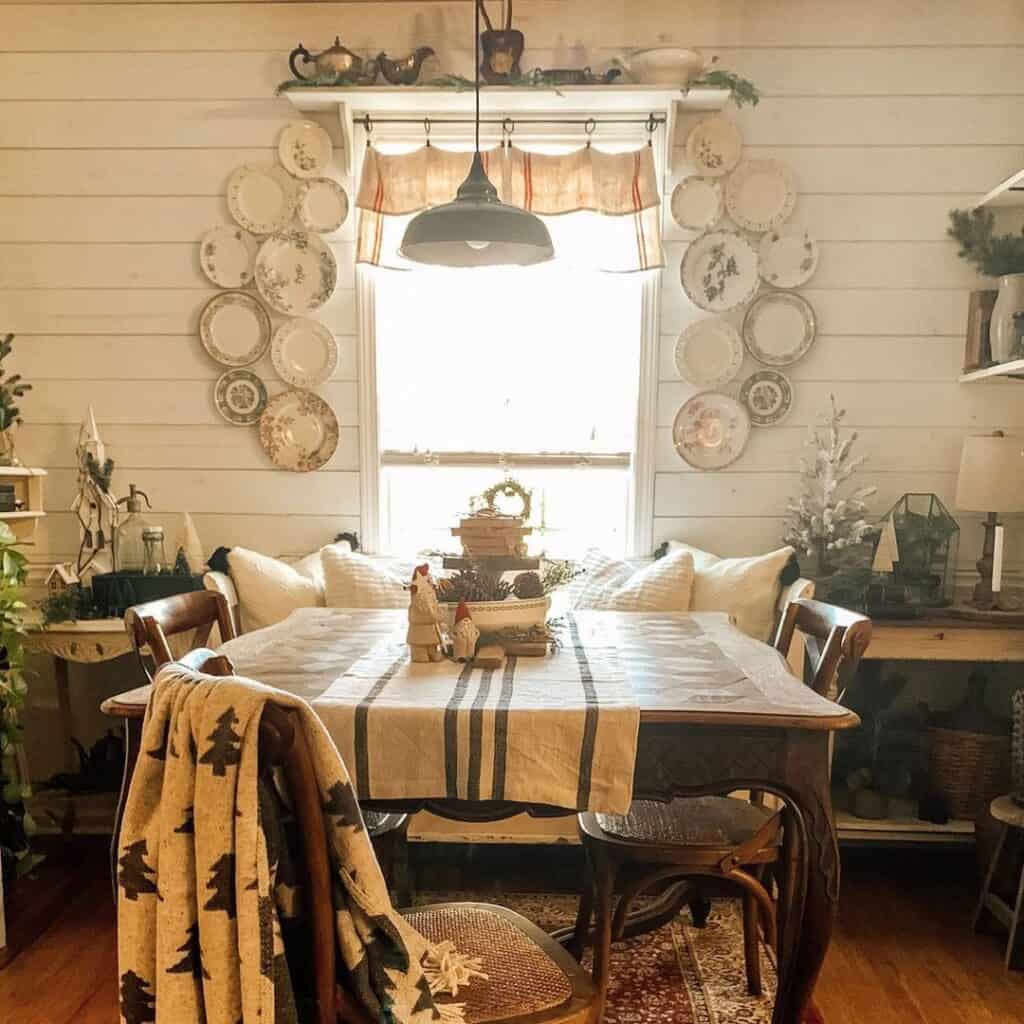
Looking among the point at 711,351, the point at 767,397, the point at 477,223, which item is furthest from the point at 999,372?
the point at 477,223

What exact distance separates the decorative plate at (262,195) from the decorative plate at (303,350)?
38 cm

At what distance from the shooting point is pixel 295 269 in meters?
2.97

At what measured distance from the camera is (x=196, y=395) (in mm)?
3043

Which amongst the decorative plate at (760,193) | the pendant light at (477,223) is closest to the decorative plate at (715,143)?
the decorative plate at (760,193)

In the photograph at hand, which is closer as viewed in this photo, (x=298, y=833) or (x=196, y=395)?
(x=298, y=833)

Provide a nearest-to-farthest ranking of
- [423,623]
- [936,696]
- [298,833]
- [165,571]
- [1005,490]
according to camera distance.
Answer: [298,833] → [423,623] → [1005,490] → [165,571] → [936,696]

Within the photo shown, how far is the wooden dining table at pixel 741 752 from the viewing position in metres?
1.39

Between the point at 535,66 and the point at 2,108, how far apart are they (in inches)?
76.8

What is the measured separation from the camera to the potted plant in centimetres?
263

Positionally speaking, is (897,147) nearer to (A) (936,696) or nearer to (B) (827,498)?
(B) (827,498)

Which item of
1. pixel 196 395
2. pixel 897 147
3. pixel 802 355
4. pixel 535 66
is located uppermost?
pixel 535 66

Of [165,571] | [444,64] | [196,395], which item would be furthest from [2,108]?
[165,571]

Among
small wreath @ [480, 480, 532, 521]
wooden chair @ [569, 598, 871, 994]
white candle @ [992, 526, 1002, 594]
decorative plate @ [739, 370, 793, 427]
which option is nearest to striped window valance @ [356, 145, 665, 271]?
decorative plate @ [739, 370, 793, 427]

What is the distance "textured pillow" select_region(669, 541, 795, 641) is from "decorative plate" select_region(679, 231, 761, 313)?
3.11 ft
